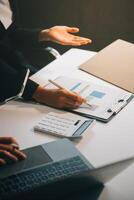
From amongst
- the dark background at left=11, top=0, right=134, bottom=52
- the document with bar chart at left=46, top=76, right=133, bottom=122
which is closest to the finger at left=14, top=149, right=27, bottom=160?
the document with bar chart at left=46, top=76, right=133, bottom=122

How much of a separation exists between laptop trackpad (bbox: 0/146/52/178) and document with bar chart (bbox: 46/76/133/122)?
1.04 ft

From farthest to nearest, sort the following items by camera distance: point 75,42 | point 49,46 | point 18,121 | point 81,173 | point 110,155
A: point 49,46 < point 75,42 < point 18,121 < point 110,155 < point 81,173

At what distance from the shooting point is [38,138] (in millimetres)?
1282

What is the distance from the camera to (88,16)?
Result: 9.14ft

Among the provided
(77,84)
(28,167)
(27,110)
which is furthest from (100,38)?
(28,167)

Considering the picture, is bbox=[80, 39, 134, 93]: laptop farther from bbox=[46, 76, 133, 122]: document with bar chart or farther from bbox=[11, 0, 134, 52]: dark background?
bbox=[11, 0, 134, 52]: dark background

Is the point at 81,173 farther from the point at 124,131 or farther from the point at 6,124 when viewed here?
the point at 6,124

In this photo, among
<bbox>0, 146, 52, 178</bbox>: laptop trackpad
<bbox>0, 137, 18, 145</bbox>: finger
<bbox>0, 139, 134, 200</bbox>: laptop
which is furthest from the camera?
<bbox>0, 137, 18, 145</bbox>: finger

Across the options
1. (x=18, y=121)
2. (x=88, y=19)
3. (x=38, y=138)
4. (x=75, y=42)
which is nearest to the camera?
(x=38, y=138)

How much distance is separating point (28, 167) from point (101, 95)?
57 cm

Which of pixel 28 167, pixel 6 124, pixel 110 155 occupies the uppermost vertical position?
pixel 110 155

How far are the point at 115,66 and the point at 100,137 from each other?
56cm

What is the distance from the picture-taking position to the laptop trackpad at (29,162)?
1050 mm

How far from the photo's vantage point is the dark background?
2.70 meters
